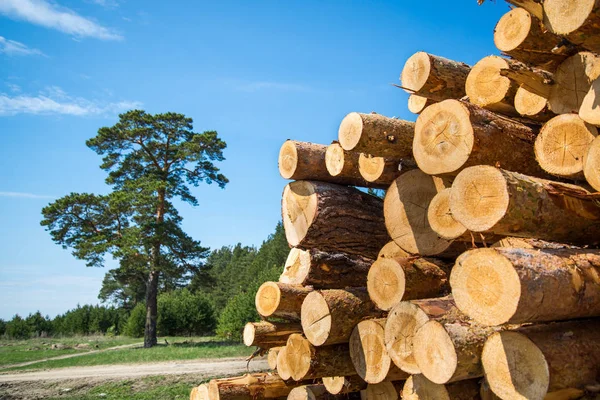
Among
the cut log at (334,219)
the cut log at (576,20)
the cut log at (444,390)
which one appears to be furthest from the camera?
the cut log at (334,219)

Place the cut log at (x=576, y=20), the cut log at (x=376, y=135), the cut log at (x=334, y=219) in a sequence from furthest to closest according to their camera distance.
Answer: the cut log at (x=334, y=219) → the cut log at (x=376, y=135) → the cut log at (x=576, y=20)

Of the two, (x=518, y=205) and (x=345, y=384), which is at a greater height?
(x=518, y=205)

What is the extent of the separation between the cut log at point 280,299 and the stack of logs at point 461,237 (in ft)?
0.05

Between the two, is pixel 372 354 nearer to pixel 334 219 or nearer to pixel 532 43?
pixel 334 219

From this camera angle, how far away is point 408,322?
3.32 metres

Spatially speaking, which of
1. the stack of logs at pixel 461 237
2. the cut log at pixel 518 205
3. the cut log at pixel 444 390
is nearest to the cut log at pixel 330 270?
the stack of logs at pixel 461 237

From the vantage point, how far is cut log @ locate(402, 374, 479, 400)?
3.17 m

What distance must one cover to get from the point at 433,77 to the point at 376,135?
70cm

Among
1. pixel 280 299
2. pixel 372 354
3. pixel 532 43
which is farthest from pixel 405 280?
pixel 532 43

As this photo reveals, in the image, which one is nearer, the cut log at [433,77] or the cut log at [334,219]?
the cut log at [433,77]

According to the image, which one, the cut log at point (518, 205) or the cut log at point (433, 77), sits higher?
the cut log at point (433, 77)

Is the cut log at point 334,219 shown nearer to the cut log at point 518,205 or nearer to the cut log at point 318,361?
the cut log at point 318,361

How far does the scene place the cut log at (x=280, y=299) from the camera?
4.77 m

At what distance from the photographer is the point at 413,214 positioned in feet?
13.3
